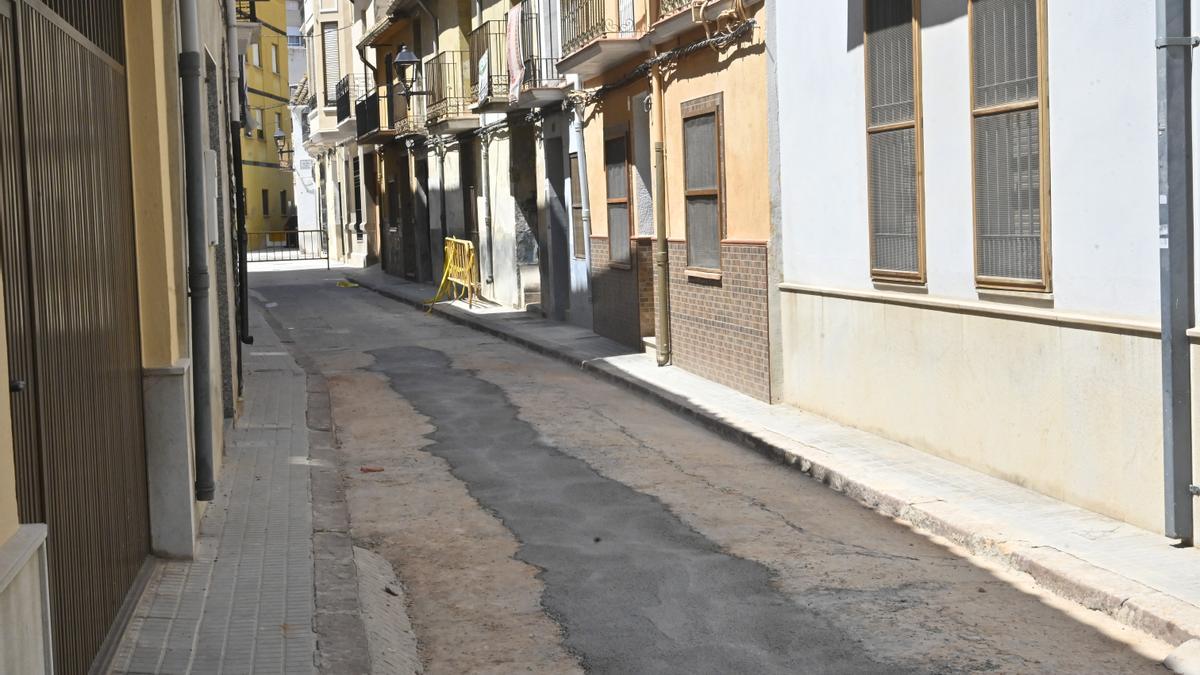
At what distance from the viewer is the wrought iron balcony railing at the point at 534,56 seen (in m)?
19.6

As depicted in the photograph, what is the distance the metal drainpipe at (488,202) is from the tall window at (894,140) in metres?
15.1

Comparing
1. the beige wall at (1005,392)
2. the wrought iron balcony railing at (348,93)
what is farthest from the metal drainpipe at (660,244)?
the wrought iron balcony railing at (348,93)

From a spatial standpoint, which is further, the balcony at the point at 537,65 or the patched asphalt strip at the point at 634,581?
the balcony at the point at 537,65

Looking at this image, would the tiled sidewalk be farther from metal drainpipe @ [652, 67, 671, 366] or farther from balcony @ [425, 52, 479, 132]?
balcony @ [425, 52, 479, 132]

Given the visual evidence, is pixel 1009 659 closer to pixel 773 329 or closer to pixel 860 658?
pixel 860 658

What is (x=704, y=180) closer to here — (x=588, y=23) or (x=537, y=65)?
(x=588, y=23)

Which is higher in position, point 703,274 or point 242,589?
point 703,274

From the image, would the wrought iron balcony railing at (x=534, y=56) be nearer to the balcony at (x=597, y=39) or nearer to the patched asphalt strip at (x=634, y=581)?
the balcony at (x=597, y=39)

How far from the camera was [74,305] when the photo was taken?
16.2 feet

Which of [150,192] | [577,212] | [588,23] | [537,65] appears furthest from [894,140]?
[537,65]

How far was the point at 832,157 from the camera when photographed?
35.2 feet

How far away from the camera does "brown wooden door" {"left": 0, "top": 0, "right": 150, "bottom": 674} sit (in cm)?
409

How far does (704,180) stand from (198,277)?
23.5ft

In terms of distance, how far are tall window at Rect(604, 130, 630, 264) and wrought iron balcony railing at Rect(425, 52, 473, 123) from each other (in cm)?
823
